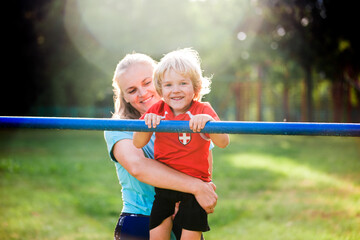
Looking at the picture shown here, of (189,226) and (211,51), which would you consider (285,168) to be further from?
(211,51)

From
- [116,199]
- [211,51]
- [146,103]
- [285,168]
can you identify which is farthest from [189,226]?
[211,51]

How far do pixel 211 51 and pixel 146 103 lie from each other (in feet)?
72.7

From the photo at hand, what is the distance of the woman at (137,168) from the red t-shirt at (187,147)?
0.17 ft

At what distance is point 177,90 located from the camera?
6.15 feet

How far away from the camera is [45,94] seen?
66.0ft

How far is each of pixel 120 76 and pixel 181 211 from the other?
832 mm

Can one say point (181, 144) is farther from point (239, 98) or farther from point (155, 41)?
point (239, 98)

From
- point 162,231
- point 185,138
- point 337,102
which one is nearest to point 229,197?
point 162,231

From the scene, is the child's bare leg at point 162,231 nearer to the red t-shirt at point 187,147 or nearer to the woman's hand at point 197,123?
the red t-shirt at point 187,147

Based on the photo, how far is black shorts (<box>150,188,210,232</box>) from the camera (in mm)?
1829

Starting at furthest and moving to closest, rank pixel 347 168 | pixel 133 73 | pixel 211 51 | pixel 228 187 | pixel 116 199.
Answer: pixel 211 51
pixel 347 168
pixel 228 187
pixel 116 199
pixel 133 73

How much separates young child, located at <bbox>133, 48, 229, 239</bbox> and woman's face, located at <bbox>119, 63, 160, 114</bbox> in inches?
11.2

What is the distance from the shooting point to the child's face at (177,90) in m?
1.89

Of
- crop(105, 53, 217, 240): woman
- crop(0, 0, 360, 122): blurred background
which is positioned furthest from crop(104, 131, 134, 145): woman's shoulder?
crop(0, 0, 360, 122): blurred background
